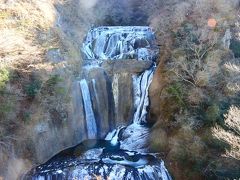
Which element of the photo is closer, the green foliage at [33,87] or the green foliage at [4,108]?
the green foliage at [4,108]

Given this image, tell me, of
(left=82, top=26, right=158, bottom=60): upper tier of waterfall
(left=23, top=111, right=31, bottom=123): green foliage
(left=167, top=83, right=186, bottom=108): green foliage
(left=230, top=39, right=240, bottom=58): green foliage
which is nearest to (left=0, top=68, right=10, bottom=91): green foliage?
(left=23, top=111, right=31, bottom=123): green foliage

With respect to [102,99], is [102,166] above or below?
below

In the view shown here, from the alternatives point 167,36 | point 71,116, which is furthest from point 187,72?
point 71,116

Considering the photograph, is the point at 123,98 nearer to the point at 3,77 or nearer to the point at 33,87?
the point at 33,87

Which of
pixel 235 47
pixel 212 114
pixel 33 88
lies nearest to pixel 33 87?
pixel 33 88

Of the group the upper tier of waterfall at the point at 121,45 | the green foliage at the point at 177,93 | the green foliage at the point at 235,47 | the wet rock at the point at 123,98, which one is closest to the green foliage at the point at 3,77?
the wet rock at the point at 123,98

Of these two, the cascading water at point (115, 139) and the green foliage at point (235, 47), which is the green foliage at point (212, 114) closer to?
the cascading water at point (115, 139)

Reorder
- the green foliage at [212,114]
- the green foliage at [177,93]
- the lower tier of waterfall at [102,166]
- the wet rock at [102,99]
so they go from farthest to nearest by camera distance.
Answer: the wet rock at [102,99]
the green foliage at [177,93]
the lower tier of waterfall at [102,166]
the green foliage at [212,114]
